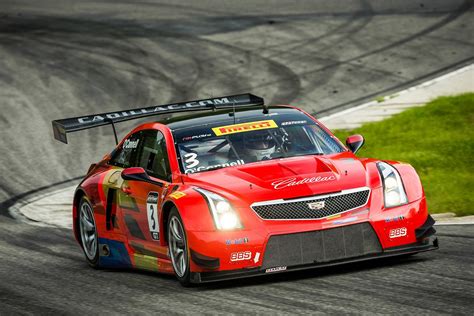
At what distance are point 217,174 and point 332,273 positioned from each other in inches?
48.9

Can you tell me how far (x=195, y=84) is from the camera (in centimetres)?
2252

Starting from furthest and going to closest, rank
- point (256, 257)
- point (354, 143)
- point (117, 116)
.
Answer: point (117, 116) → point (354, 143) → point (256, 257)

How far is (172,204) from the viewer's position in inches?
368

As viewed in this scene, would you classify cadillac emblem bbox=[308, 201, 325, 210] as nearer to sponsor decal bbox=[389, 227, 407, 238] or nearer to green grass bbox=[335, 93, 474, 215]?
sponsor decal bbox=[389, 227, 407, 238]

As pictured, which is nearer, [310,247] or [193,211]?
[310,247]

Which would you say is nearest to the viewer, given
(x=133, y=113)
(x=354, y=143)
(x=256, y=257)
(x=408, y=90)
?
(x=256, y=257)

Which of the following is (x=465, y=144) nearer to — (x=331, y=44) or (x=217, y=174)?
(x=217, y=174)

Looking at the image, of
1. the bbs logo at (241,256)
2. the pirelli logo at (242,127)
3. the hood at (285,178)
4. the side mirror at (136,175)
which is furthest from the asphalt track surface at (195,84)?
the pirelli logo at (242,127)

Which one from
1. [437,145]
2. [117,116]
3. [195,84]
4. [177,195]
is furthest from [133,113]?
[195,84]

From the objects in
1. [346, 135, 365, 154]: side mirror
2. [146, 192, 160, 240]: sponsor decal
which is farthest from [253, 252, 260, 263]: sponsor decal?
[346, 135, 365, 154]: side mirror

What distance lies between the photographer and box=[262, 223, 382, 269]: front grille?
28.8 ft

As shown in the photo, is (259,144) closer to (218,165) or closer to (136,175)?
(218,165)

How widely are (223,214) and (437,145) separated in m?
7.77

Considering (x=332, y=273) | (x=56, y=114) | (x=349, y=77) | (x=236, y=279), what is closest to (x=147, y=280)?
(x=236, y=279)
